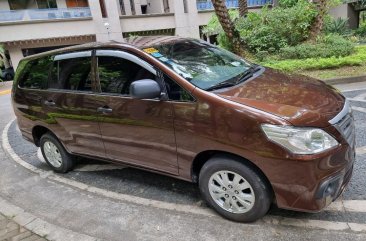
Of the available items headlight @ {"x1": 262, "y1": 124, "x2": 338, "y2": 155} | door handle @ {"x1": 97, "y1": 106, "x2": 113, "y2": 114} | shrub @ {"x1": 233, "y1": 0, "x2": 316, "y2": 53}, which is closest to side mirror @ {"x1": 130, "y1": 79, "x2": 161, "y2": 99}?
door handle @ {"x1": 97, "y1": 106, "x2": 113, "y2": 114}

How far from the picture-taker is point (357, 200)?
10.7 ft

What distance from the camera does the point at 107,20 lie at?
3052 centimetres

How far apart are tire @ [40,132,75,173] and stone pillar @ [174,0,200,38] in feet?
96.8

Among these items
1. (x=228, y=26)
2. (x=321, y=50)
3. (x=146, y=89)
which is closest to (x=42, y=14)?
(x=228, y=26)

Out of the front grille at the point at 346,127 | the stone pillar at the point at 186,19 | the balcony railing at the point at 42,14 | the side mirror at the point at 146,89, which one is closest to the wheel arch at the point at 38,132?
the side mirror at the point at 146,89

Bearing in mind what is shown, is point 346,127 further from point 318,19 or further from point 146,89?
point 318,19

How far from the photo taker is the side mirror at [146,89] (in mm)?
3133

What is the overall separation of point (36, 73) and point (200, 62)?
265 centimetres

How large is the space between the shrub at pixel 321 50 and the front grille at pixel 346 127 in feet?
23.5

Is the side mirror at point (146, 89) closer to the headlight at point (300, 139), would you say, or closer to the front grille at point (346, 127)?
the headlight at point (300, 139)

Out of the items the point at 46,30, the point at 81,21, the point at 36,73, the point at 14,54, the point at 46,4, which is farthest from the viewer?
the point at 46,4

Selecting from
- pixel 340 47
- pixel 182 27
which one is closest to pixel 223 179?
pixel 340 47

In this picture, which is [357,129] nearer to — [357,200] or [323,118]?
[357,200]

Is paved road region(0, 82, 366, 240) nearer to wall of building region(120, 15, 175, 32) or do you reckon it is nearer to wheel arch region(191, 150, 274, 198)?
wheel arch region(191, 150, 274, 198)
